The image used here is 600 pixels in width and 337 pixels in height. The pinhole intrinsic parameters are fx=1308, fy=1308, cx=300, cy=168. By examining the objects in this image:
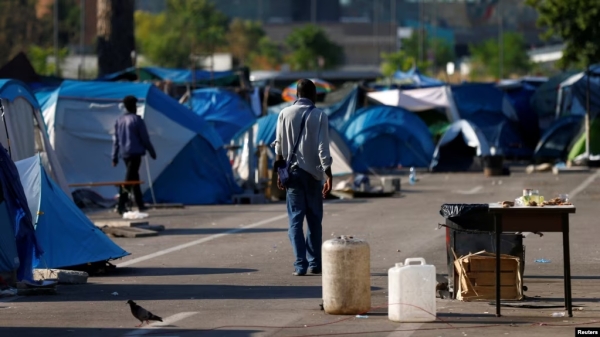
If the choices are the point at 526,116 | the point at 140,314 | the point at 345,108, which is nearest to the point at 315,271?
the point at 140,314

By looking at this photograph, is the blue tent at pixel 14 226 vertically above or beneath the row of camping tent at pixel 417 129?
above

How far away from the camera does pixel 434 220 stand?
1923 centimetres

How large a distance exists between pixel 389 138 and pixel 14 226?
25.9m

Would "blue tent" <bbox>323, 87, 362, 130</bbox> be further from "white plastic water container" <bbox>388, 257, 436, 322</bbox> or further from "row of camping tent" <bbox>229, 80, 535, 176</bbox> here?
"white plastic water container" <bbox>388, 257, 436, 322</bbox>

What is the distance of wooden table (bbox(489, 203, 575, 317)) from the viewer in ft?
31.4

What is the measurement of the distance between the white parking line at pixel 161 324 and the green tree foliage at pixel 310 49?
102376 millimetres

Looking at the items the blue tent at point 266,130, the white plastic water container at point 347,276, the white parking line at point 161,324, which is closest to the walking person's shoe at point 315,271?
the white parking line at point 161,324

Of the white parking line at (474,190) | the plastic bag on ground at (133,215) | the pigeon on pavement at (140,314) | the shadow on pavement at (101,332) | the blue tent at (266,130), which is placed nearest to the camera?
the shadow on pavement at (101,332)

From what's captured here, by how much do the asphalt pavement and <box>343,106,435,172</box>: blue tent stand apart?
1565cm

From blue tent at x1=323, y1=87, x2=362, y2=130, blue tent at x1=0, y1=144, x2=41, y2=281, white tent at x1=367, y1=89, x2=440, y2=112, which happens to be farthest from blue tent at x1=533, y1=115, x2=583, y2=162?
blue tent at x1=0, y1=144, x2=41, y2=281

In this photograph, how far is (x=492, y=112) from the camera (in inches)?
1681

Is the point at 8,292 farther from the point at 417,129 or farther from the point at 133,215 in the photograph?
the point at 417,129

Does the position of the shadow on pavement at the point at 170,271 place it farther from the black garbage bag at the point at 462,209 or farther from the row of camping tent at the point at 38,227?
the black garbage bag at the point at 462,209

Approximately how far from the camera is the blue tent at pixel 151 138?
23906 mm
